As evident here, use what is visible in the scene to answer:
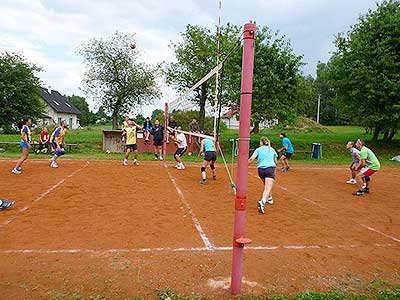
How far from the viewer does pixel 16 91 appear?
32250 millimetres

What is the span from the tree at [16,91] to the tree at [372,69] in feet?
86.6

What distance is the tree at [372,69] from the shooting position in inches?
809

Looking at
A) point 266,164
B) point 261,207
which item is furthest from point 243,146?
point 266,164

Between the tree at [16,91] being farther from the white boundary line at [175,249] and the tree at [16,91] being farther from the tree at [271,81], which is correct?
the white boundary line at [175,249]

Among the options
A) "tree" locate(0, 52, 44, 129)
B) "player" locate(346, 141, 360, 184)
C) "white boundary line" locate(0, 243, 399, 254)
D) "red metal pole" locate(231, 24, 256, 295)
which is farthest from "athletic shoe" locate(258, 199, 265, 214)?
"tree" locate(0, 52, 44, 129)

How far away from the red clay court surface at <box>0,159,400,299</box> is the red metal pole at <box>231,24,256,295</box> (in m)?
0.31

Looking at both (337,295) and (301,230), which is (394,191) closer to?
(301,230)

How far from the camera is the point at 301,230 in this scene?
654 cm

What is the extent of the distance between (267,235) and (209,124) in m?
23.5

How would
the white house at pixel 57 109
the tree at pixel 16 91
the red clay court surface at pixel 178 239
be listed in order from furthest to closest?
1. the white house at pixel 57 109
2. the tree at pixel 16 91
3. the red clay court surface at pixel 178 239

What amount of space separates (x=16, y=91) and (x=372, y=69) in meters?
29.2

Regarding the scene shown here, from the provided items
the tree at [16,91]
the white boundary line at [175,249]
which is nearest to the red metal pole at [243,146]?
the white boundary line at [175,249]

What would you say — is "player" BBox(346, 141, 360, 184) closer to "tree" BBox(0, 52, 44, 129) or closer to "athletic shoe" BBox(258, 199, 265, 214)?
"athletic shoe" BBox(258, 199, 265, 214)

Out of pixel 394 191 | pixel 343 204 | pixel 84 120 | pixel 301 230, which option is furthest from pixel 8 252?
pixel 84 120
